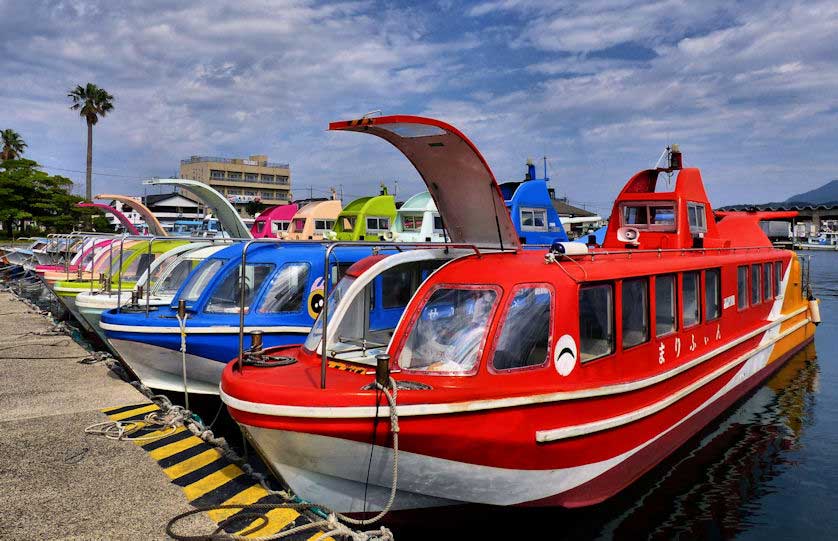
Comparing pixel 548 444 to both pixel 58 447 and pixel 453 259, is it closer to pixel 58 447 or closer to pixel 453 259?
pixel 453 259

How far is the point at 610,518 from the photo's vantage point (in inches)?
266

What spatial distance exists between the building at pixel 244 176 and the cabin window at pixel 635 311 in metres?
Answer: 104

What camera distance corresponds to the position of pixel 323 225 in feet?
88.4

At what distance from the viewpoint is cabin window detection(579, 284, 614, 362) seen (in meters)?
6.08

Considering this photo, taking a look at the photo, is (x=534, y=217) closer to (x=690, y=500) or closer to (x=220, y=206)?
(x=220, y=206)

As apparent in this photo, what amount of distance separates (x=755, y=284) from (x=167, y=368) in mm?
10006

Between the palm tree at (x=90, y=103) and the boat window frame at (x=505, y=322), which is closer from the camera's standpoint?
the boat window frame at (x=505, y=322)

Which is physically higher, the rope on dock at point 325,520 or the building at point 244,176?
the building at point 244,176

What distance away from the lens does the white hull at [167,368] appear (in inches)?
364

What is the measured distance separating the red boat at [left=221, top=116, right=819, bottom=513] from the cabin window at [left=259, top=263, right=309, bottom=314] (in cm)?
271

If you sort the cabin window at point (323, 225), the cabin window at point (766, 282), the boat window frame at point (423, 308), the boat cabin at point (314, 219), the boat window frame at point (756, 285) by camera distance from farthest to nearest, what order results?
the cabin window at point (323, 225), the boat cabin at point (314, 219), the cabin window at point (766, 282), the boat window frame at point (756, 285), the boat window frame at point (423, 308)

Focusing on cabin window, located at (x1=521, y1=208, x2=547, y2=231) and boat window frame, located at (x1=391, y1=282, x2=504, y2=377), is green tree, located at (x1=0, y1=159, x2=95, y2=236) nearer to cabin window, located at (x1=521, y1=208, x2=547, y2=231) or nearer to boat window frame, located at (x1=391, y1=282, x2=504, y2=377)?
cabin window, located at (x1=521, y1=208, x2=547, y2=231)

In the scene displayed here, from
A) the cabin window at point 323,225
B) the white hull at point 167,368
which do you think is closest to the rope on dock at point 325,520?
the white hull at point 167,368

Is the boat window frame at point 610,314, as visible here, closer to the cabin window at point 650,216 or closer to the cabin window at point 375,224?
the cabin window at point 650,216
